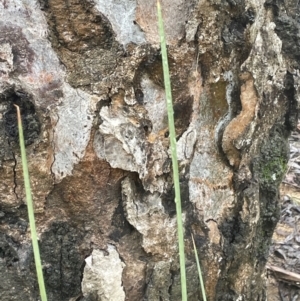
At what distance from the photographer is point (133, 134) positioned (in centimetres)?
69

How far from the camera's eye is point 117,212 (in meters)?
0.73

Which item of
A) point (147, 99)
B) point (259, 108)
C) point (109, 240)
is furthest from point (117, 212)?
point (259, 108)

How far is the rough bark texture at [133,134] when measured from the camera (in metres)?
0.65

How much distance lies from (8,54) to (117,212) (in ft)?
0.81

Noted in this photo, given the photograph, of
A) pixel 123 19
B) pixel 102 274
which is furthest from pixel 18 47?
pixel 102 274

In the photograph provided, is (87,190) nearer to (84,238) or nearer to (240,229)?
(84,238)

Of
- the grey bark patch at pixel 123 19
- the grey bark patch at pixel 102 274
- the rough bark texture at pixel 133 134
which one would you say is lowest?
the grey bark patch at pixel 102 274

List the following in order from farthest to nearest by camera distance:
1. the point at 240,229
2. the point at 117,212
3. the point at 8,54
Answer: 1. the point at 240,229
2. the point at 117,212
3. the point at 8,54

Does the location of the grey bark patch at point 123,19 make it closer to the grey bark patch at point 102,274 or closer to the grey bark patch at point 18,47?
the grey bark patch at point 18,47

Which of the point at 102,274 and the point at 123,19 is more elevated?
the point at 123,19

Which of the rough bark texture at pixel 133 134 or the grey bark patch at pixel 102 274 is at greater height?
the rough bark texture at pixel 133 134

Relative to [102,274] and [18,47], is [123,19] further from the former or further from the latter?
[102,274]

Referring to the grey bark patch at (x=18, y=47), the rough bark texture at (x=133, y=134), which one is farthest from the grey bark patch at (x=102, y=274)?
the grey bark patch at (x=18, y=47)

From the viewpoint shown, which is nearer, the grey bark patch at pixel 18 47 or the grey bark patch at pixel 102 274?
the grey bark patch at pixel 18 47
